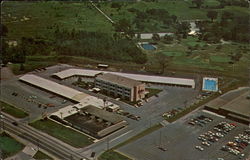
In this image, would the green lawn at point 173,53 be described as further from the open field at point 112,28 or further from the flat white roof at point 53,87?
the flat white roof at point 53,87

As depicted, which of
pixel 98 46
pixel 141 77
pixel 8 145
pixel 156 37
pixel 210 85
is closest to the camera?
pixel 8 145

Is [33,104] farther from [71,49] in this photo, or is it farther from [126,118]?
[71,49]

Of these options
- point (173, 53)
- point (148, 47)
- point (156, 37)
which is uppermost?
point (156, 37)

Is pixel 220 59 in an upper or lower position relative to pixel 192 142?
upper

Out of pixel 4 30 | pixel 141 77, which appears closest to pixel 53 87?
pixel 141 77

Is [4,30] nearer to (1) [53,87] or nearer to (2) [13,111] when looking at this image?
(1) [53,87]

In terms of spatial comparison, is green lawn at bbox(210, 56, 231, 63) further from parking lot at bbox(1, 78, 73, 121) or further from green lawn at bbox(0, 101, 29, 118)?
green lawn at bbox(0, 101, 29, 118)

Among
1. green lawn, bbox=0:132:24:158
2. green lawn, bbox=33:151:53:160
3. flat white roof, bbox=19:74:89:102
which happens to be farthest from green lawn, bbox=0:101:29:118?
green lawn, bbox=33:151:53:160

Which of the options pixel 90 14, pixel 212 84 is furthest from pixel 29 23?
pixel 212 84

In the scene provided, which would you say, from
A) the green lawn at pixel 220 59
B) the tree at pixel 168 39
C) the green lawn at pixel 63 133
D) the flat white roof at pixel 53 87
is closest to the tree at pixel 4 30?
the flat white roof at pixel 53 87

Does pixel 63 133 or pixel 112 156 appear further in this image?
pixel 63 133
